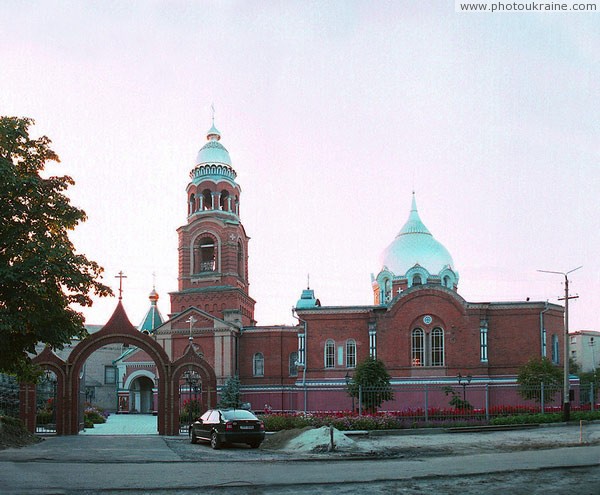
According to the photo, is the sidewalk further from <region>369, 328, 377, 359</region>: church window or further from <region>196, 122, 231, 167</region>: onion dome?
Result: <region>196, 122, 231, 167</region>: onion dome

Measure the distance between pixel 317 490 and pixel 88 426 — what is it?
29.0m

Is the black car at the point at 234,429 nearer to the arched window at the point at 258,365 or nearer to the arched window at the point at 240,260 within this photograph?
the arched window at the point at 258,365

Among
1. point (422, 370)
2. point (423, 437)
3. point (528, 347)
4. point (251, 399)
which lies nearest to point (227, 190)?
point (251, 399)

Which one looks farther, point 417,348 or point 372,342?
point 372,342

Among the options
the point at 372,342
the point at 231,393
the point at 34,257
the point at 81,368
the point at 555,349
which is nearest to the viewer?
the point at 34,257

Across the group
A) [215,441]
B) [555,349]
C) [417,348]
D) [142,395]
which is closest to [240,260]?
[142,395]

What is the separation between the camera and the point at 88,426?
3853cm

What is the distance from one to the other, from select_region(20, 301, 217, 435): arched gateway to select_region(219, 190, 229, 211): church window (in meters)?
28.6

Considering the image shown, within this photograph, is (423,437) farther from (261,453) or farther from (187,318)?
(187,318)

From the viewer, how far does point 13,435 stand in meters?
23.0

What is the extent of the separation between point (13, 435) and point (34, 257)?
724cm

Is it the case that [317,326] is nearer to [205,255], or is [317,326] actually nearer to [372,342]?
[372,342]

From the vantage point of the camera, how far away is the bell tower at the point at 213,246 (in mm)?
56594

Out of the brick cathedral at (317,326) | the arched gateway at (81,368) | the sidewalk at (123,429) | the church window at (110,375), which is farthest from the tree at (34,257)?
the church window at (110,375)
